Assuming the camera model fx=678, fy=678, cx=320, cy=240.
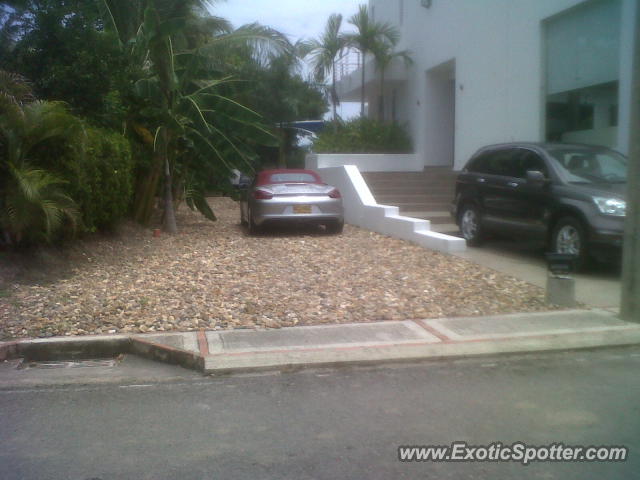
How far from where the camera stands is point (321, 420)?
5012 millimetres

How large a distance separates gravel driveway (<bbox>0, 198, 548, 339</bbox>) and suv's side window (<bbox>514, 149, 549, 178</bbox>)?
187 centimetres

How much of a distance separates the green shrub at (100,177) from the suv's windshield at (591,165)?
23.2ft

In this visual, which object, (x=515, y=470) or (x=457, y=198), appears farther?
(x=457, y=198)

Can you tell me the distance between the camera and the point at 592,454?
438 centimetres

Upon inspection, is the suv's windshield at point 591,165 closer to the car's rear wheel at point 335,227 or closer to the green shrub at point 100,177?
the car's rear wheel at point 335,227

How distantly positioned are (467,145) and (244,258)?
9539 mm

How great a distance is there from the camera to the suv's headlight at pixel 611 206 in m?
9.30

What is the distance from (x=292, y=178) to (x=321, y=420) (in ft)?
31.0

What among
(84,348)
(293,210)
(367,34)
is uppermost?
(367,34)

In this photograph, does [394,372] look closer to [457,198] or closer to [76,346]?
[76,346]

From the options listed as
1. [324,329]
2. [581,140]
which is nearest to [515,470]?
[324,329]

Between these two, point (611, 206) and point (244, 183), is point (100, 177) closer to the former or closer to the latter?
point (611, 206)

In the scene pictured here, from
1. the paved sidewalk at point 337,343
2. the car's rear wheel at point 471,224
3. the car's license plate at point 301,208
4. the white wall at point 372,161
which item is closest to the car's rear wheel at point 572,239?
the car's rear wheel at point 471,224

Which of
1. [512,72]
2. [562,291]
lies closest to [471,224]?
[562,291]
